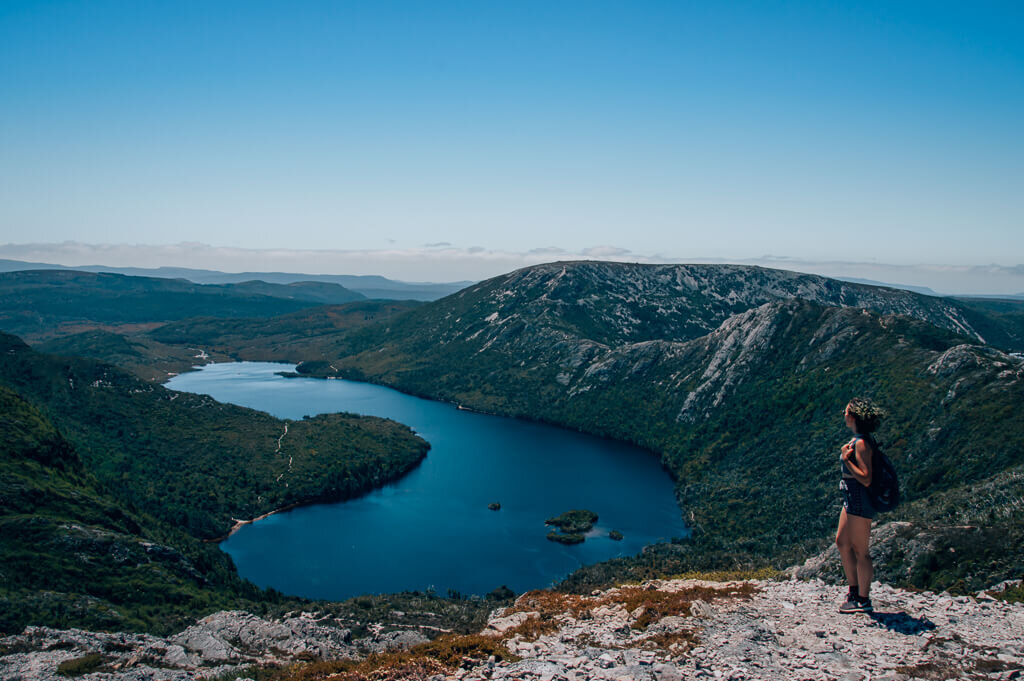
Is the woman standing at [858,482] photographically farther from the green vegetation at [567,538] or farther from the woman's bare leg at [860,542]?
the green vegetation at [567,538]

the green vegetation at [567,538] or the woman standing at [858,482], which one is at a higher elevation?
the woman standing at [858,482]

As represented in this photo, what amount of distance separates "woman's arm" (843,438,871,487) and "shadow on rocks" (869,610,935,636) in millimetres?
4203

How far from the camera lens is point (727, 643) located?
17.0 m

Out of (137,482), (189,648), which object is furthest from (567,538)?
(137,482)

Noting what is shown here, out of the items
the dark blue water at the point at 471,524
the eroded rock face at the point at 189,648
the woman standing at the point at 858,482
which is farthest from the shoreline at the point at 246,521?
the woman standing at the point at 858,482

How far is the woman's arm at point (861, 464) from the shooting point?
14.8 m

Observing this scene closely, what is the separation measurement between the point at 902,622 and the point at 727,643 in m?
4.44

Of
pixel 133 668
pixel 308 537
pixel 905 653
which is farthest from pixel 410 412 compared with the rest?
pixel 905 653

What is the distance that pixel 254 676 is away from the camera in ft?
81.3

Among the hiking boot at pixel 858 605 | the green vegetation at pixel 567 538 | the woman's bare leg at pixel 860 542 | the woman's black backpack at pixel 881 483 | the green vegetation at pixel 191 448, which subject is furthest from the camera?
the green vegetation at pixel 191 448

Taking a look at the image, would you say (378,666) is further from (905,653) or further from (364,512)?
(364,512)

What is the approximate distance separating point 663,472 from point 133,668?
335 feet

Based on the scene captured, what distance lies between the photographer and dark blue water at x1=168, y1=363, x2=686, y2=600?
72.9 meters

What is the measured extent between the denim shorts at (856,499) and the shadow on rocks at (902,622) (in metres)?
3.34
